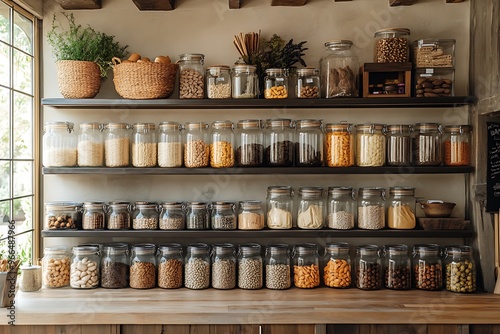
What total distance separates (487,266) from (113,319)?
6.81 ft

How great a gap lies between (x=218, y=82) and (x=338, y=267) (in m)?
1.26

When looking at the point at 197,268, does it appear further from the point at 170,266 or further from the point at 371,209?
the point at 371,209

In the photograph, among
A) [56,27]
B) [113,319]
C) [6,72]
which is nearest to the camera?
[113,319]

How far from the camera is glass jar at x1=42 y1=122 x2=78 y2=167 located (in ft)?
11.0

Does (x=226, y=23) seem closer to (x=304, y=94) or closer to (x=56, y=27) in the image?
(x=304, y=94)

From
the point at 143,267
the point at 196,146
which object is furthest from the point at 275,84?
the point at 143,267

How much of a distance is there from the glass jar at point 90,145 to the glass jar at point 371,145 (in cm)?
151

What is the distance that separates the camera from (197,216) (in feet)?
11.1

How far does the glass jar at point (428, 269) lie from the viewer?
3.27 meters

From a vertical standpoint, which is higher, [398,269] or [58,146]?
[58,146]

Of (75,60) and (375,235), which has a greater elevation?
(75,60)

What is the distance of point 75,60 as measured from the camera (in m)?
3.33

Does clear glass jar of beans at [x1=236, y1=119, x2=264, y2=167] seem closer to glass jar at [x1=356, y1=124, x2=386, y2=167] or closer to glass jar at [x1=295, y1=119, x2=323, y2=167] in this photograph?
glass jar at [x1=295, y1=119, x2=323, y2=167]

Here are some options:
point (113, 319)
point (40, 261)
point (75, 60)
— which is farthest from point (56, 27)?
point (113, 319)
